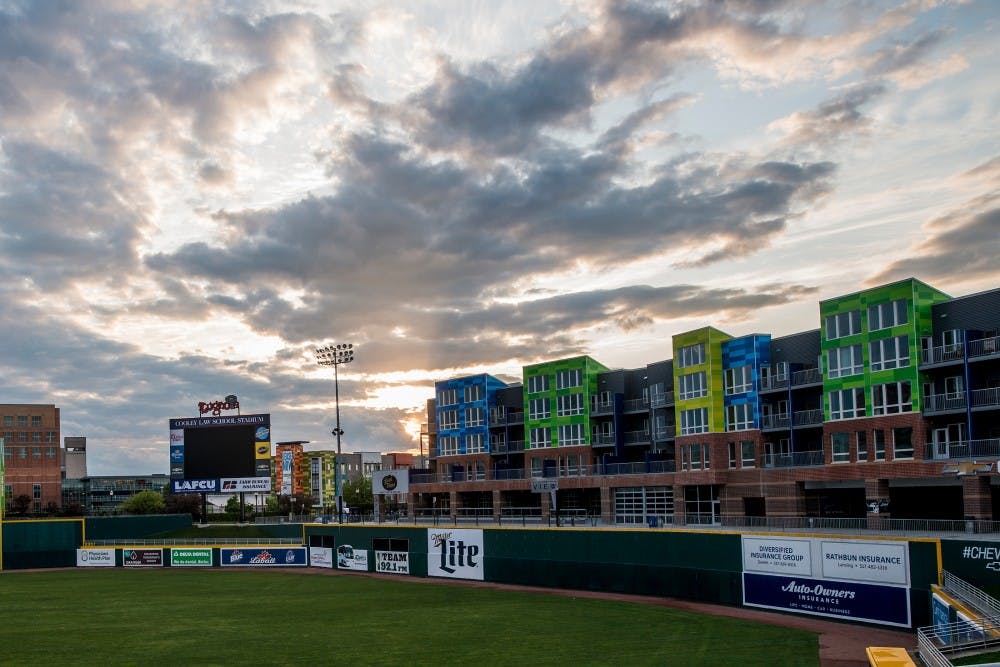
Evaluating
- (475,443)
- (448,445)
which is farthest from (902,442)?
(448,445)

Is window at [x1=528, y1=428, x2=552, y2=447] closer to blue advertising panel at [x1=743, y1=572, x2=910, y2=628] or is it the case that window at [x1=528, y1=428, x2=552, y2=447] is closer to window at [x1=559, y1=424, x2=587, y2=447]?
window at [x1=559, y1=424, x2=587, y2=447]

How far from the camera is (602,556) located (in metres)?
51.5

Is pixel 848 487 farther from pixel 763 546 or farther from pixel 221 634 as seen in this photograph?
pixel 221 634

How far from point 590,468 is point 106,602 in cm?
4337

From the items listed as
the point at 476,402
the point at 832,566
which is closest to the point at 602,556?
the point at 832,566

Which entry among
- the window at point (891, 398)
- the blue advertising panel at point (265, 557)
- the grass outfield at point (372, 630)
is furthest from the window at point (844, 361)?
the blue advertising panel at point (265, 557)

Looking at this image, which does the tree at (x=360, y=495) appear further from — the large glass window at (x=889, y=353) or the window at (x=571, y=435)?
the large glass window at (x=889, y=353)

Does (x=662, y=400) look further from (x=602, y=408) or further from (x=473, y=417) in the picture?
(x=473, y=417)

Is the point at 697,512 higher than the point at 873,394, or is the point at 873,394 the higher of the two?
the point at 873,394

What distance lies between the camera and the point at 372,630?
39844 millimetres

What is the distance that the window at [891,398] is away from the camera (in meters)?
58.1

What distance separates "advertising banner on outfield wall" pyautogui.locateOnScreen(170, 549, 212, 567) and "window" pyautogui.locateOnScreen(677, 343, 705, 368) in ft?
141

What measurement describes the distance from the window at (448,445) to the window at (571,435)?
16860 millimetres

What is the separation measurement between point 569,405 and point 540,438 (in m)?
5.55
